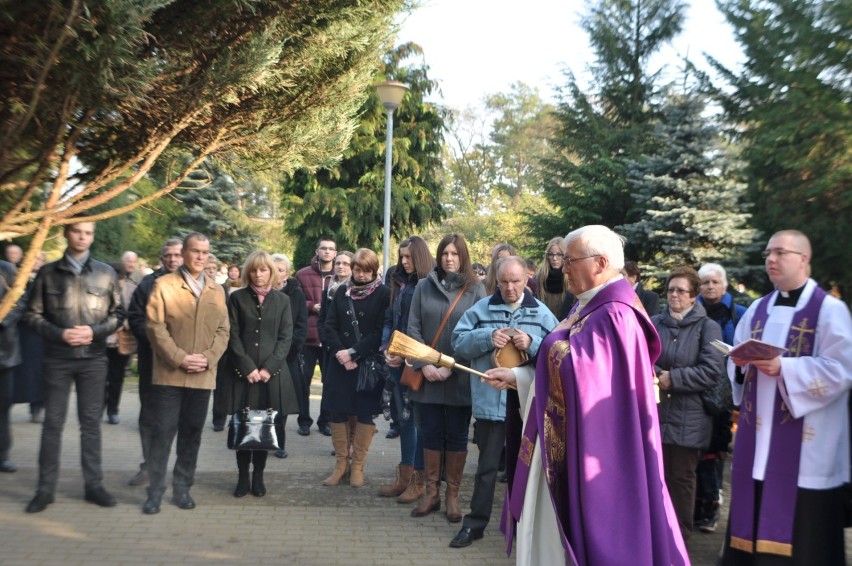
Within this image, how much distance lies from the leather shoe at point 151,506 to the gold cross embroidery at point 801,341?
16.1ft

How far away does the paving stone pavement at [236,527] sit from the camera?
18.3ft

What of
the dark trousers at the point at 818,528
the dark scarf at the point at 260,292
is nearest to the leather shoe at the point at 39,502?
the dark scarf at the point at 260,292

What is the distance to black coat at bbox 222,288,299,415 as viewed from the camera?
7.11 metres

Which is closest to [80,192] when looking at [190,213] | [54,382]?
[54,382]

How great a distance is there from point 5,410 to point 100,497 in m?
1.78

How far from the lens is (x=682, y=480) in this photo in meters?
6.05

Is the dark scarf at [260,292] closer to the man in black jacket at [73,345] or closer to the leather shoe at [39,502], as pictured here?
the man in black jacket at [73,345]

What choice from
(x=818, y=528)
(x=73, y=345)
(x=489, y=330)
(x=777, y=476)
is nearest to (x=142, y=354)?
(x=73, y=345)

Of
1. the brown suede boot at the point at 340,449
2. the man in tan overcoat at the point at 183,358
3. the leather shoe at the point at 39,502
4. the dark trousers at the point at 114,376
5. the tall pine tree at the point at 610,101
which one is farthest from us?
the tall pine tree at the point at 610,101

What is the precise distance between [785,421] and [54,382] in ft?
17.8

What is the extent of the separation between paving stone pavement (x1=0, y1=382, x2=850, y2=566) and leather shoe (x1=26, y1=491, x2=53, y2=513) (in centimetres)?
6

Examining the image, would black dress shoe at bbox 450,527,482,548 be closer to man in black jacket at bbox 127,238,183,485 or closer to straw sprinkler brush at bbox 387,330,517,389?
straw sprinkler brush at bbox 387,330,517,389

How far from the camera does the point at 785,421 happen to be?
483 centimetres

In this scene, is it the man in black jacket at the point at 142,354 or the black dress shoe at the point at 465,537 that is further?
the man in black jacket at the point at 142,354
